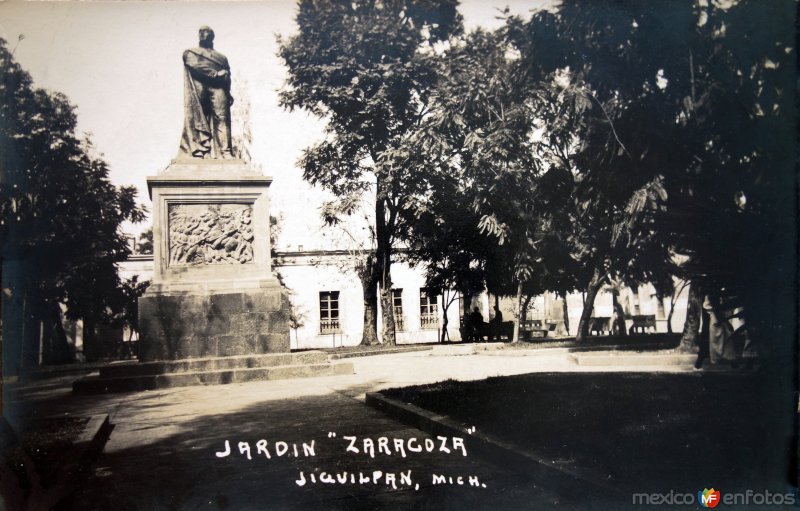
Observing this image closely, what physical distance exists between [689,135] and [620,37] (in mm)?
906

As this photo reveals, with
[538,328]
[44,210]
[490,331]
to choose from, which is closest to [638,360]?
[44,210]

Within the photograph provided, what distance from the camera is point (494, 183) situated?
783cm

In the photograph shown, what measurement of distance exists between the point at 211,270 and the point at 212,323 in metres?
0.86

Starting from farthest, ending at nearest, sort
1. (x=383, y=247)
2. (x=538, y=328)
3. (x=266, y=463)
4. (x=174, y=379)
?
(x=538, y=328) → (x=383, y=247) → (x=174, y=379) → (x=266, y=463)

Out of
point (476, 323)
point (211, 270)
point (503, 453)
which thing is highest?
point (211, 270)

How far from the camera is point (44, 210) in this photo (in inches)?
240

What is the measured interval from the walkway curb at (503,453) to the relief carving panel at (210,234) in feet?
14.4

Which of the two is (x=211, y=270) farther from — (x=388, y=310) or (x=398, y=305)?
(x=398, y=305)

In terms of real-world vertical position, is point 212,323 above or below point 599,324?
above

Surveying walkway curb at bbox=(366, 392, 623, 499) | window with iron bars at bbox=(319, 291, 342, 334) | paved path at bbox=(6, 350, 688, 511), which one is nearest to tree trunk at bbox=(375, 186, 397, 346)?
paved path at bbox=(6, 350, 688, 511)

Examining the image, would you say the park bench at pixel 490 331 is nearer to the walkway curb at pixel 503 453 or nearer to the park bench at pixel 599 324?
the park bench at pixel 599 324

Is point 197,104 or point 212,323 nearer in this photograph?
point 212,323

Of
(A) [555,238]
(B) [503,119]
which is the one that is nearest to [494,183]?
(B) [503,119]

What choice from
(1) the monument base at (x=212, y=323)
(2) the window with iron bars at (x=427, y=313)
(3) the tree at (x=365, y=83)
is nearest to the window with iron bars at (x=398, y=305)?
(2) the window with iron bars at (x=427, y=313)
